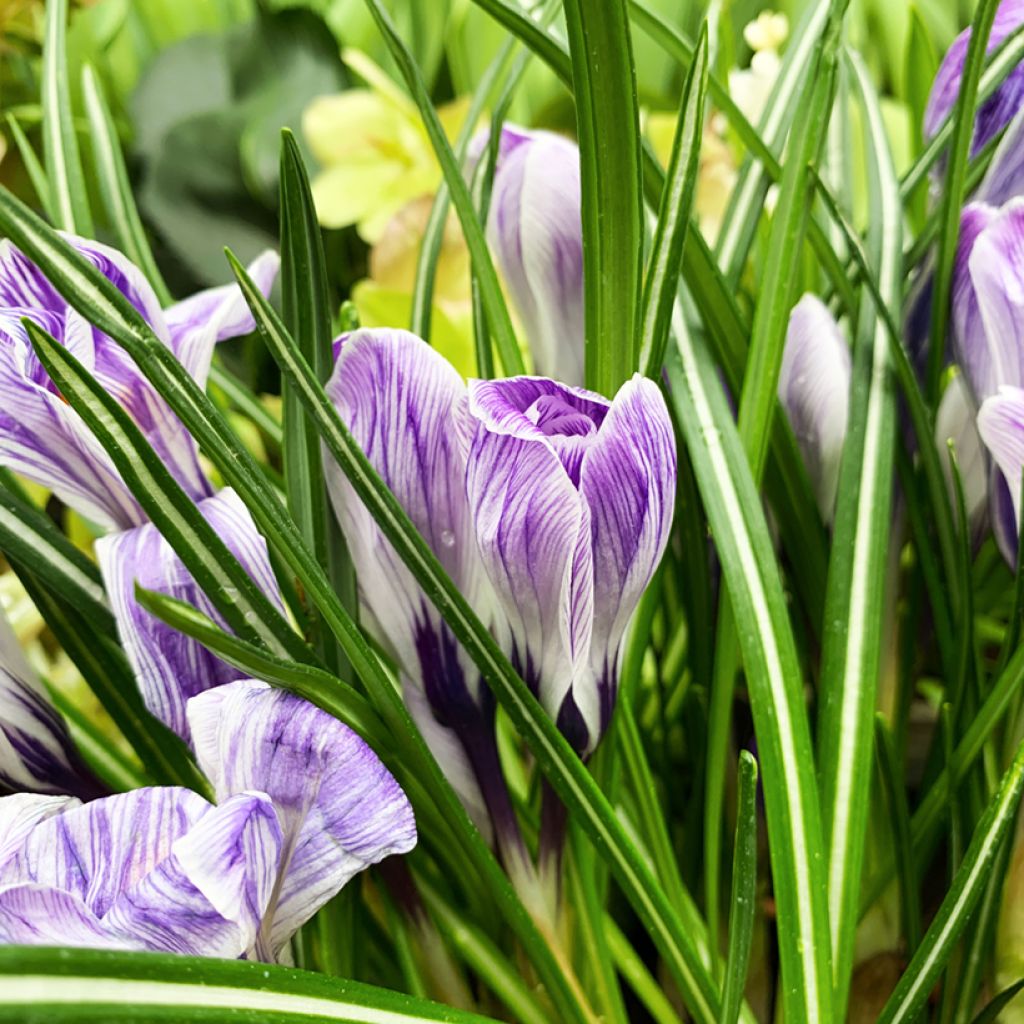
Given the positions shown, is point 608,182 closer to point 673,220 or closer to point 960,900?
point 673,220

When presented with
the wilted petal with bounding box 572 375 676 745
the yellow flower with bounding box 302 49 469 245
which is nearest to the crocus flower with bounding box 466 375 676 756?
the wilted petal with bounding box 572 375 676 745

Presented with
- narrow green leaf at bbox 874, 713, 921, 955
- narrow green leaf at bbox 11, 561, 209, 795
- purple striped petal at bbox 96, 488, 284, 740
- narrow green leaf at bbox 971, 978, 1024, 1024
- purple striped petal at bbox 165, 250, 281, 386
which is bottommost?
narrow green leaf at bbox 971, 978, 1024, 1024

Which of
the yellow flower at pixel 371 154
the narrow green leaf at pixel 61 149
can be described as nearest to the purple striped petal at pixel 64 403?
the narrow green leaf at pixel 61 149

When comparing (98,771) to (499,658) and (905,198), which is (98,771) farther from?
(905,198)

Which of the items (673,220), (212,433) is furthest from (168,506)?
(673,220)

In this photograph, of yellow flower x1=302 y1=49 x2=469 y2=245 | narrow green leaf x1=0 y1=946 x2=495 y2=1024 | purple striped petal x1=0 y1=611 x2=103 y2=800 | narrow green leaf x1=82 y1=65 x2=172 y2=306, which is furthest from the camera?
yellow flower x1=302 y1=49 x2=469 y2=245

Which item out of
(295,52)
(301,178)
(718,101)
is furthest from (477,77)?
(301,178)

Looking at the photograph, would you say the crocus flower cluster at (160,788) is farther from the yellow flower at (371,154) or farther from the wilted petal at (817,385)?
the yellow flower at (371,154)

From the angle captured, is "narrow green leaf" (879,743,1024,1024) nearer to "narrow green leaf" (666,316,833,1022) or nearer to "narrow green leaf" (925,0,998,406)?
"narrow green leaf" (666,316,833,1022)

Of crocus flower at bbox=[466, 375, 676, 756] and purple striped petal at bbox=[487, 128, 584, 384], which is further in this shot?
purple striped petal at bbox=[487, 128, 584, 384]
